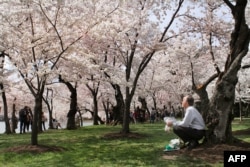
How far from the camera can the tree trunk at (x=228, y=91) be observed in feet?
33.2

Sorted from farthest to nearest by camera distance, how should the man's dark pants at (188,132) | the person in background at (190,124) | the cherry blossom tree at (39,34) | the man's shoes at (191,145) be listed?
1. the cherry blossom tree at (39,34)
2. the man's shoes at (191,145)
3. the man's dark pants at (188,132)
4. the person in background at (190,124)

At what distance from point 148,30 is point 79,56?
20.9 ft

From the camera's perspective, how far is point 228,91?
33.5 ft

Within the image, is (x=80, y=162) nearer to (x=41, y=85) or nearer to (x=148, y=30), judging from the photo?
(x=41, y=85)

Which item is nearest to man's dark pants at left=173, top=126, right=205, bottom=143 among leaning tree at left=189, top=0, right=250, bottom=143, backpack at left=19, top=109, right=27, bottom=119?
leaning tree at left=189, top=0, right=250, bottom=143

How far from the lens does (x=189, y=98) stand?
362 inches

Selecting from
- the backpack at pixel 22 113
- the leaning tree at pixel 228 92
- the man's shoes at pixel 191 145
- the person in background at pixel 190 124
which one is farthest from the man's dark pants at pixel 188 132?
the backpack at pixel 22 113

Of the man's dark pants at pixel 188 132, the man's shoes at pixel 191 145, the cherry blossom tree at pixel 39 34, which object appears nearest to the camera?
the man's dark pants at pixel 188 132

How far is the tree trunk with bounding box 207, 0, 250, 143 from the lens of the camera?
33.2ft

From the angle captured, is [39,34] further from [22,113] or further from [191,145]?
[22,113]

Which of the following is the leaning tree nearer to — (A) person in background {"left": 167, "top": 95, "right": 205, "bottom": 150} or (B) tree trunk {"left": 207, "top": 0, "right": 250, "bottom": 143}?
(B) tree trunk {"left": 207, "top": 0, "right": 250, "bottom": 143}

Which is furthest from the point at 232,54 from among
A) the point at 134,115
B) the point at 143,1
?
the point at 134,115

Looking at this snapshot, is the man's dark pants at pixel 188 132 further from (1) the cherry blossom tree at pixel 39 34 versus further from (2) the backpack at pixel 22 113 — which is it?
(2) the backpack at pixel 22 113

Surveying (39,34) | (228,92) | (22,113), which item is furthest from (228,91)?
(22,113)
